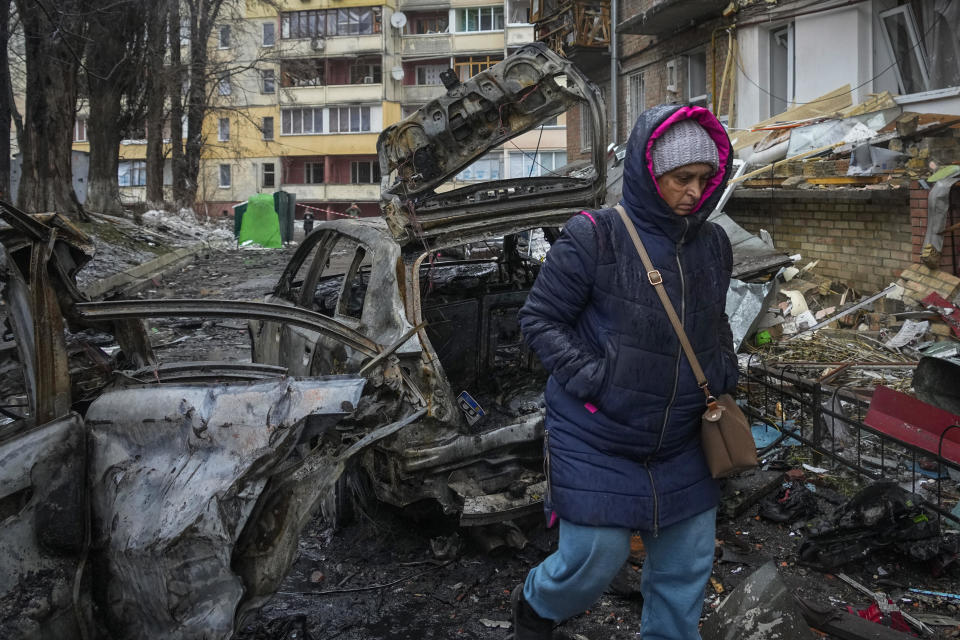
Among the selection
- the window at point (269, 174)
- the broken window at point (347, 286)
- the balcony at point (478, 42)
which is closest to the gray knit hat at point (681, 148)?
the broken window at point (347, 286)

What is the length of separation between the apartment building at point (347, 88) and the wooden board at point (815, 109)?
120ft

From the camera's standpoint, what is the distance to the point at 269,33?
5456 centimetres

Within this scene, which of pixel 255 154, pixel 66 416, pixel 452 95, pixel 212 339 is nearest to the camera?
pixel 66 416

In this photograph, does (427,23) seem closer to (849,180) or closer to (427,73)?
(427,73)

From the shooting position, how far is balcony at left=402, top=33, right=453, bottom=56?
5169cm

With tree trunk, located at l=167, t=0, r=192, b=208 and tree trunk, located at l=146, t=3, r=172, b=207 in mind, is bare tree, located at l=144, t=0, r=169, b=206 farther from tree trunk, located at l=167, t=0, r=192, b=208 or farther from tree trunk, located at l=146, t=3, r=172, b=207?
tree trunk, located at l=167, t=0, r=192, b=208

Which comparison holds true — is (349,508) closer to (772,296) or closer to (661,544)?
(661,544)

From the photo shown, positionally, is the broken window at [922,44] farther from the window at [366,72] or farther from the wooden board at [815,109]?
the window at [366,72]

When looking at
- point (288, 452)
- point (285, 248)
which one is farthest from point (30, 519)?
point (285, 248)

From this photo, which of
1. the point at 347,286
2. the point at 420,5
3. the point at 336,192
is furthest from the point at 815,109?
the point at 420,5

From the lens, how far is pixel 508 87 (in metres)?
5.75

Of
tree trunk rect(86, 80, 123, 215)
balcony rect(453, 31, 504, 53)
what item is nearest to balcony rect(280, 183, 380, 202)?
balcony rect(453, 31, 504, 53)

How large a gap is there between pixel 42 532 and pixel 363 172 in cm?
5137

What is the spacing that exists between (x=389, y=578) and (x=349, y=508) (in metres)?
0.70
